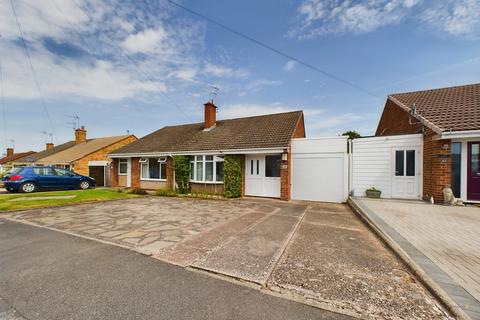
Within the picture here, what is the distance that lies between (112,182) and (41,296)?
55.6 ft

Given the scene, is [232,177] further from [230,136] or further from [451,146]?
[451,146]

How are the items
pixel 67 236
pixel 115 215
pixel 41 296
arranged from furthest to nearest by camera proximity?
1. pixel 115 215
2. pixel 67 236
3. pixel 41 296

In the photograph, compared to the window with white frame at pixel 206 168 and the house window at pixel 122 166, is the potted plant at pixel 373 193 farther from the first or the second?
the house window at pixel 122 166

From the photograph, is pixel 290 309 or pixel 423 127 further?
pixel 423 127

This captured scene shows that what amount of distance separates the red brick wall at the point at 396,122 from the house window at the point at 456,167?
67.3 inches

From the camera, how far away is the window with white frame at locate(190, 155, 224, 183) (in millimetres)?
12633

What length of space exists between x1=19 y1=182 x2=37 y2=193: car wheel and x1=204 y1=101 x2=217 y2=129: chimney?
11.5 metres

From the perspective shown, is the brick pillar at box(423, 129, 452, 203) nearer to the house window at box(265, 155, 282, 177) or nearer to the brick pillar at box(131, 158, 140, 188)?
the house window at box(265, 155, 282, 177)

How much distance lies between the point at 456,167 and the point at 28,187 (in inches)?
862

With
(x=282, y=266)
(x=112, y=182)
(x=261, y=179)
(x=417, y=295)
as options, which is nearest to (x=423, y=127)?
(x=261, y=179)

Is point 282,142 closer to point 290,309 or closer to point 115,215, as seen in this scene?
point 115,215

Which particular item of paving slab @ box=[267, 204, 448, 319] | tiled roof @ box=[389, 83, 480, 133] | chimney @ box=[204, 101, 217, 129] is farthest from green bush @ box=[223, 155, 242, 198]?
tiled roof @ box=[389, 83, 480, 133]

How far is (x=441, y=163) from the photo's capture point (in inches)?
327

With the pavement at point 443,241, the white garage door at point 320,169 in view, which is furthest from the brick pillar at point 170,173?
the pavement at point 443,241
